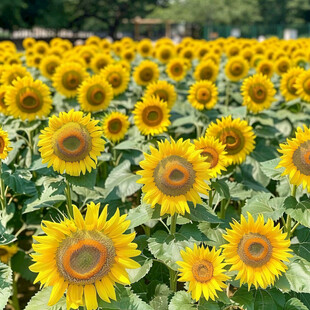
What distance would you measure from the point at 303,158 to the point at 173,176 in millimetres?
753

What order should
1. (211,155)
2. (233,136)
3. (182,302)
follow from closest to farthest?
(182,302) < (211,155) < (233,136)

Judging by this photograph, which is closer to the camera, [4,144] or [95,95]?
[4,144]

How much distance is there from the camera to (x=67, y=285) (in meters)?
1.90

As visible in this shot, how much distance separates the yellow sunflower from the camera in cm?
498

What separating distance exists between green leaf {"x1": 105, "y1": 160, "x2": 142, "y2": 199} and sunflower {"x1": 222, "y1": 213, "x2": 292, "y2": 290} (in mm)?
1281

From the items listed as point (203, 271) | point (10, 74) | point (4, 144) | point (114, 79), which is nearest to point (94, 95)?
point (114, 79)

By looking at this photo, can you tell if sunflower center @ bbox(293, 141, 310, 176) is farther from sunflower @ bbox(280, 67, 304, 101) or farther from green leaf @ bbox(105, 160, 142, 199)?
sunflower @ bbox(280, 67, 304, 101)

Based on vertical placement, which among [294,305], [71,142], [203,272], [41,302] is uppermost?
[71,142]

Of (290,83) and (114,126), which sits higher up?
(290,83)

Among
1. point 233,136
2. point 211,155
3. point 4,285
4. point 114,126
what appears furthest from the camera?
point 114,126

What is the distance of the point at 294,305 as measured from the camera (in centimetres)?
245

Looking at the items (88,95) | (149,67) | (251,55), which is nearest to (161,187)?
(88,95)

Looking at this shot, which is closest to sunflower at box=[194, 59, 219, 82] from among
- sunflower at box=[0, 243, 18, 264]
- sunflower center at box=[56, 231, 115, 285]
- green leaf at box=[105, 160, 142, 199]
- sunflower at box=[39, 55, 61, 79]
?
sunflower at box=[39, 55, 61, 79]

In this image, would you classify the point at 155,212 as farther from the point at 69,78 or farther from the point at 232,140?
the point at 69,78
